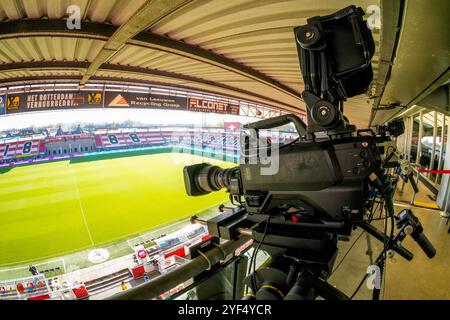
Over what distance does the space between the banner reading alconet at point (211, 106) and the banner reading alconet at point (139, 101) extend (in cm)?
54

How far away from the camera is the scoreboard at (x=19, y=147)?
1947 centimetres

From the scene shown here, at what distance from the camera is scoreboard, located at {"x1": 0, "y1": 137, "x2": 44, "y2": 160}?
19.5 meters

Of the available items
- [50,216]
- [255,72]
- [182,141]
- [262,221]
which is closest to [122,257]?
[50,216]

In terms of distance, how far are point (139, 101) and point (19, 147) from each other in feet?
73.8

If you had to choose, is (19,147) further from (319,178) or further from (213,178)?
(319,178)

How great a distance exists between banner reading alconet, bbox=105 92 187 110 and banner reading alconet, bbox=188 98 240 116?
0.54 m

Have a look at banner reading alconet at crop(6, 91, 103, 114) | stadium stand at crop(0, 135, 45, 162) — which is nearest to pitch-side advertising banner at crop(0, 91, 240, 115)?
banner reading alconet at crop(6, 91, 103, 114)

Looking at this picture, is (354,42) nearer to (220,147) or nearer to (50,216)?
(50,216)

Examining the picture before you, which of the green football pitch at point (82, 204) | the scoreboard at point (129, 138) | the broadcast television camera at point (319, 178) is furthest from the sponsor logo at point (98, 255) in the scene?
the scoreboard at point (129, 138)

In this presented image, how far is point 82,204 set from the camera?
1253cm

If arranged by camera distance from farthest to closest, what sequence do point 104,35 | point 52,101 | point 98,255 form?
point 98,255
point 52,101
point 104,35

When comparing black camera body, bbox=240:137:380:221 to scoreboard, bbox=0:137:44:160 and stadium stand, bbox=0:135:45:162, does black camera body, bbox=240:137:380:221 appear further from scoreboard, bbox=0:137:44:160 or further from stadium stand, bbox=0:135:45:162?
scoreboard, bbox=0:137:44:160

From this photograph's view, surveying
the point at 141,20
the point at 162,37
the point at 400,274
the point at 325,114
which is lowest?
the point at 400,274

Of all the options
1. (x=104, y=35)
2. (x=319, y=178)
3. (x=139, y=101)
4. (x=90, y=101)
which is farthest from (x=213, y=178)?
(x=90, y=101)
